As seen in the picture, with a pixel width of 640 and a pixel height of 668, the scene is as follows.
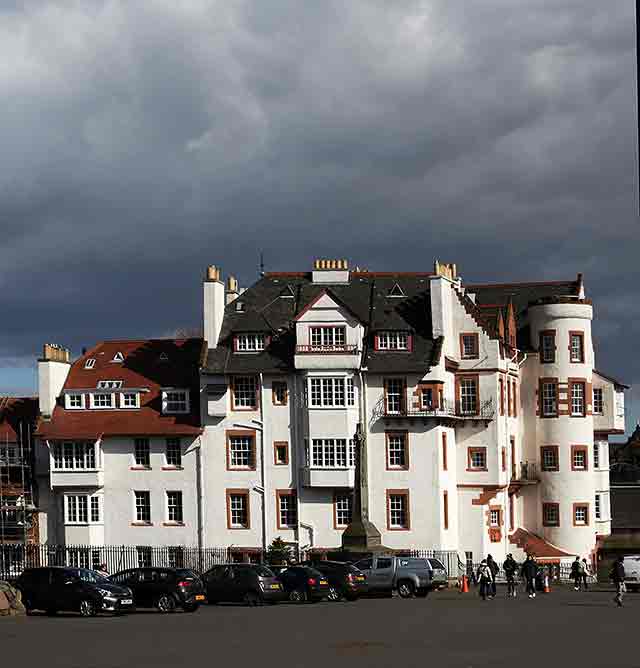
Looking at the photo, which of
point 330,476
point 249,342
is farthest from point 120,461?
point 330,476

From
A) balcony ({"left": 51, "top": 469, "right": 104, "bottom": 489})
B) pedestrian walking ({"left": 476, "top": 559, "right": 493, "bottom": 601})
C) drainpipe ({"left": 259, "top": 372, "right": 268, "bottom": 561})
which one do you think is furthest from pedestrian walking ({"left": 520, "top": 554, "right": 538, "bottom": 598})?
balcony ({"left": 51, "top": 469, "right": 104, "bottom": 489})

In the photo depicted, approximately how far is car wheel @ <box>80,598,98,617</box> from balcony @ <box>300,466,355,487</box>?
3681 centimetres

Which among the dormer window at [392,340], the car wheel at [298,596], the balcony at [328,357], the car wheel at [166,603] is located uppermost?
the dormer window at [392,340]

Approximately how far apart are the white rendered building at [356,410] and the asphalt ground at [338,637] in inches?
1256

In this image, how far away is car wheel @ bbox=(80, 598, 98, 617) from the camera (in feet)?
160

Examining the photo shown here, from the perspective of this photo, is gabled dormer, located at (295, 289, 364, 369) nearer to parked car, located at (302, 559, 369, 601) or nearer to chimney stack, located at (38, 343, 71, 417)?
chimney stack, located at (38, 343, 71, 417)

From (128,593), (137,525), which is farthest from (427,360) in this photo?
(128,593)

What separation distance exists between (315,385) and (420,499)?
29.5 ft

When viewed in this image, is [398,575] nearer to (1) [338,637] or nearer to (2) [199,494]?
(1) [338,637]

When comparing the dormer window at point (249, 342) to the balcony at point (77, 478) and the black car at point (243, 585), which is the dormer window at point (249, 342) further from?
the black car at point (243, 585)

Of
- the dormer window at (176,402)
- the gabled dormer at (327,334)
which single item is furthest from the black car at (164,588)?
the dormer window at (176,402)

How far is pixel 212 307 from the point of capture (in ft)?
290

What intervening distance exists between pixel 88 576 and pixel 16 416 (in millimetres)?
45262

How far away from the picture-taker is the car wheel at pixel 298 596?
184 feet
